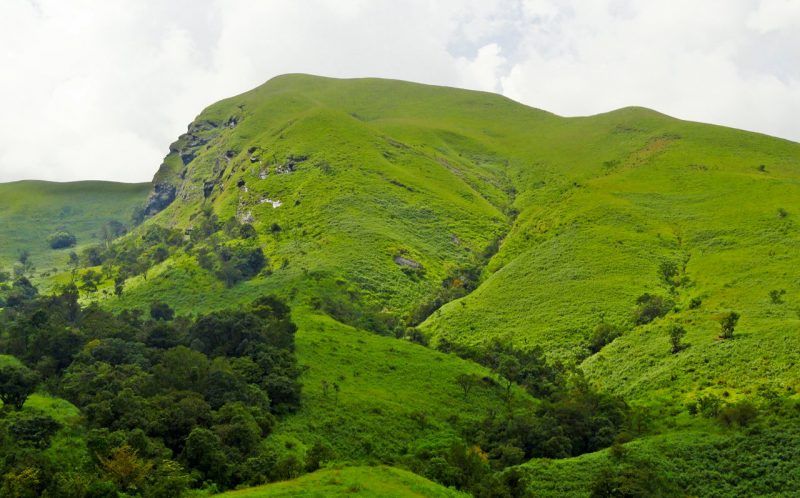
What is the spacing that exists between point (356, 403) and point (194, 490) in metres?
31.2

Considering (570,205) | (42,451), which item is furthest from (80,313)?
(570,205)

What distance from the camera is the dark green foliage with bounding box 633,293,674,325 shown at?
10650cm

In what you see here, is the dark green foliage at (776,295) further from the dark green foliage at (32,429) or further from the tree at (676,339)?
the dark green foliage at (32,429)

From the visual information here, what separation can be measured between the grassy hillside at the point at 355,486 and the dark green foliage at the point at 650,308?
60.8 metres

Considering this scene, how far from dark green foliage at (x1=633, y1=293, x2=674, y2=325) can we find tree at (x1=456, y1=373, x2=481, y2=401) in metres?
29.8

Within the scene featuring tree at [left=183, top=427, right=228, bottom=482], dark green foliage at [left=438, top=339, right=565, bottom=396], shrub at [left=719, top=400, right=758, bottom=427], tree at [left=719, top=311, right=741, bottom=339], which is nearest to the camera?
tree at [left=183, top=427, right=228, bottom=482]

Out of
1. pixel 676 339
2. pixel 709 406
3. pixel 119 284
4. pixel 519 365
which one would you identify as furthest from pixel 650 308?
pixel 119 284

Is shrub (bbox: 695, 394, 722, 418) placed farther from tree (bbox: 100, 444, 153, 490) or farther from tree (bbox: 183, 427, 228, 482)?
tree (bbox: 100, 444, 153, 490)

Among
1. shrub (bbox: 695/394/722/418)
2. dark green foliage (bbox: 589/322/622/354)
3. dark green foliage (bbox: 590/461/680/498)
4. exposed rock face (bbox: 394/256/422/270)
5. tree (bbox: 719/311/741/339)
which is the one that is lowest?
dark green foliage (bbox: 590/461/680/498)

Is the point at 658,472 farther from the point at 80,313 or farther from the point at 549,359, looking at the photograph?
the point at 80,313

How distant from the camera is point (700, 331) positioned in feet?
311

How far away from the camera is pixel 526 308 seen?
392ft

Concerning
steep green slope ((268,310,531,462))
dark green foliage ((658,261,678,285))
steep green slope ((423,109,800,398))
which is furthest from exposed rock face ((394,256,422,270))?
dark green foliage ((658,261,678,285))

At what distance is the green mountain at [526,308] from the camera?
67938mm
